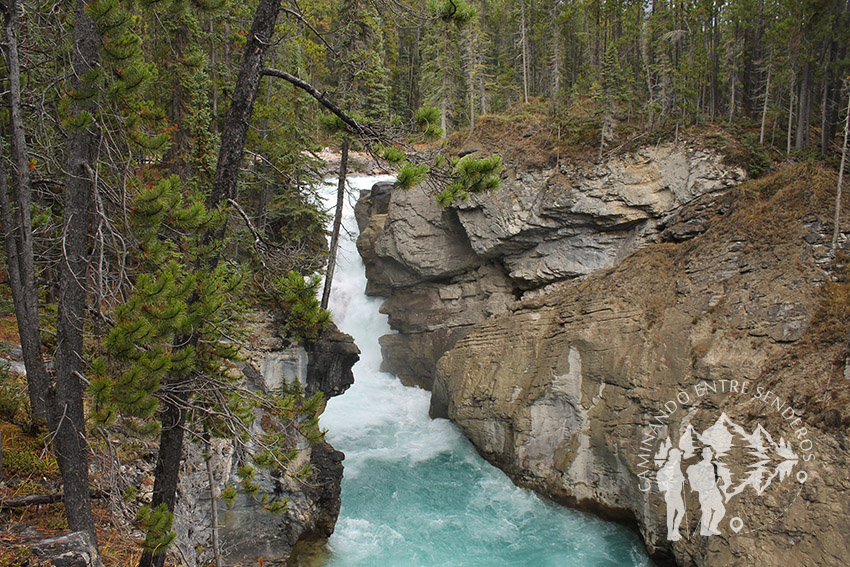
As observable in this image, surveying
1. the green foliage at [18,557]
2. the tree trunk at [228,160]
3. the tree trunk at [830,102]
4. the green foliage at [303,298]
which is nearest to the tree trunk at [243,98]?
the tree trunk at [228,160]

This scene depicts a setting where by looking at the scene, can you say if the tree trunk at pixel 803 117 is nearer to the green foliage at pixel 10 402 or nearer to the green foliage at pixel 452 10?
the green foliage at pixel 452 10

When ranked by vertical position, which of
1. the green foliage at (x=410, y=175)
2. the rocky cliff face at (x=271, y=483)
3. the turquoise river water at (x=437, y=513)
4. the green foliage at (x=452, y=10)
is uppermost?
the green foliage at (x=452, y=10)

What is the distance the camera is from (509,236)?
62.4ft

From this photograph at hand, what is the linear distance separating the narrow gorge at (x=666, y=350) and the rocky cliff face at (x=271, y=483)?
4.60 metres

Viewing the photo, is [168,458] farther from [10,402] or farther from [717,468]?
[717,468]

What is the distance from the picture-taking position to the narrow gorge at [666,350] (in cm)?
912

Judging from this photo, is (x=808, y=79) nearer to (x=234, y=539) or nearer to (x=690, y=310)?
(x=690, y=310)

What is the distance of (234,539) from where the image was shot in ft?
33.2

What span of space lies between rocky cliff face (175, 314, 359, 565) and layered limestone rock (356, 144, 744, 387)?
763 cm

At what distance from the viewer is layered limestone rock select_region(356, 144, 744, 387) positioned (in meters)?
17.3


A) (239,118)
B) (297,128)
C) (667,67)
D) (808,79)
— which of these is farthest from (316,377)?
(808,79)

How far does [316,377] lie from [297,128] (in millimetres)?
7552

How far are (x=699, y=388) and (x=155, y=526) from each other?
34.8ft

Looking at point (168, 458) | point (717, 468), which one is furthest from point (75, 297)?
point (717, 468)
